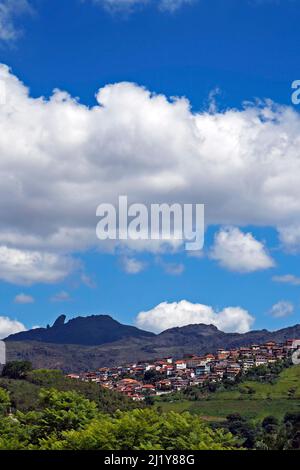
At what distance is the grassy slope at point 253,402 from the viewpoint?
380 ft

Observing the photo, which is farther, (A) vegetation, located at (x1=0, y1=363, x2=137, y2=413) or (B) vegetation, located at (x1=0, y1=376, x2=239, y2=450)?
(A) vegetation, located at (x1=0, y1=363, x2=137, y2=413)

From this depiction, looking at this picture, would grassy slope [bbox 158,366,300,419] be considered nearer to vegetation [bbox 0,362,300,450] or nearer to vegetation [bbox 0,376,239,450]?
vegetation [bbox 0,362,300,450]

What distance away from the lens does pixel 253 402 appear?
124 m

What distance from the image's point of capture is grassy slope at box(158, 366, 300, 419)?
115812mm

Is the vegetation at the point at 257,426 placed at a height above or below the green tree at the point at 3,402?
below

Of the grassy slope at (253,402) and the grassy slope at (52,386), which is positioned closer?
the grassy slope at (52,386)

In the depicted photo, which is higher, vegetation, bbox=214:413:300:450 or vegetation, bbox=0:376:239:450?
vegetation, bbox=0:376:239:450

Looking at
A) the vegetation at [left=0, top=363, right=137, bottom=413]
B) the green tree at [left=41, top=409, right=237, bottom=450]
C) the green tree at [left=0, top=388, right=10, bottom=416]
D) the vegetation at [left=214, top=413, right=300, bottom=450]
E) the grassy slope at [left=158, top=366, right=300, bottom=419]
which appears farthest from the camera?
the grassy slope at [left=158, top=366, right=300, bottom=419]

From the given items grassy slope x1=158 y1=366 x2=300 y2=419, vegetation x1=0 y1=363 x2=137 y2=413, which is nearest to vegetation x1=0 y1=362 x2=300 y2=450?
grassy slope x1=158 y1=366 x2=300 y2=419

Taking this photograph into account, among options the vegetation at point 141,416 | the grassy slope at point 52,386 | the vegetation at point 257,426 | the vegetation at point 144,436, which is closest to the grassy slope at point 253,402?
the vegetation at point 141,416

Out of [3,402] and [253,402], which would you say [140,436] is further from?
[253,402]

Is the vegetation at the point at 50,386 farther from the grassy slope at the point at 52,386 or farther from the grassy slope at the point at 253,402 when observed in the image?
the grassy slope at the point at 253,402
